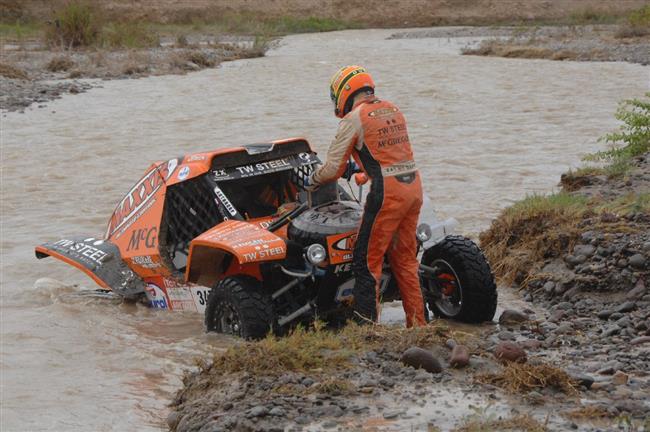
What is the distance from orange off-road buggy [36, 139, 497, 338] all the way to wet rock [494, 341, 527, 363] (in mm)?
1790

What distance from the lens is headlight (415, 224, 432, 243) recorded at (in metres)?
8.56

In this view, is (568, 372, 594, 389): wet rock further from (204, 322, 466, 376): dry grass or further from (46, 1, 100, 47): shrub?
(46, 1, 100, 47): shrub

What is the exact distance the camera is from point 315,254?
8016mm

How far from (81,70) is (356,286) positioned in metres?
27.1

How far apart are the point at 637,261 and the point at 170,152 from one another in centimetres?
1228

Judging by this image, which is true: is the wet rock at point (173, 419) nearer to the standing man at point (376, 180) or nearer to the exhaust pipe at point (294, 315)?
the exhaust pipe at point (294, 315)

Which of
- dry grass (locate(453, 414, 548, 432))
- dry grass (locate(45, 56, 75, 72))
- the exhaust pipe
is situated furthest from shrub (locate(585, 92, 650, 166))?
dry grass (locate(45, 56, 75, 72))

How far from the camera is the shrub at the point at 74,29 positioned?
41.2m

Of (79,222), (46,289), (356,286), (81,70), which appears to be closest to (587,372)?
(356,286)

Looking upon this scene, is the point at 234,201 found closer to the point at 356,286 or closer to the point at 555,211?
the point at 356,286

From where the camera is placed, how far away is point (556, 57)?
35.6m

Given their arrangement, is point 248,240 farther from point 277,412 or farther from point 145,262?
point 277,412

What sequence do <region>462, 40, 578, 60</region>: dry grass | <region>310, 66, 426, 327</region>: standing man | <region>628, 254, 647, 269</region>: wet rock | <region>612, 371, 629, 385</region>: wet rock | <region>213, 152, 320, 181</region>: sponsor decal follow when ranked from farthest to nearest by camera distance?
<region>462, 40, 578, 60</region>: dry grass < <region>213, 152, 320, 181</region>: sponsor decal < <region>628, 254, 647, 269</region>: wet rock < <region>310, 66, 426, 327</region>: standing man < <region>612, 371, 629, 385</region>: wet rock

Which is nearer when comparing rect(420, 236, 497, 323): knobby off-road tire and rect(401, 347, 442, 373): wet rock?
rect(401, 347, 442, 373): wet rock
